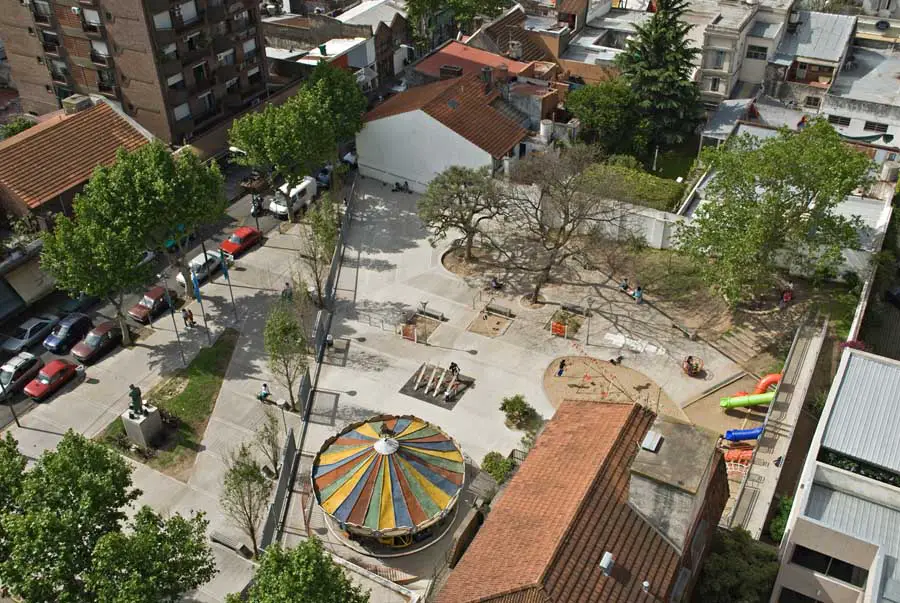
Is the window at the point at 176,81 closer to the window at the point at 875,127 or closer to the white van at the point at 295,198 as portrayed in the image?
the white van at the point at 295,198

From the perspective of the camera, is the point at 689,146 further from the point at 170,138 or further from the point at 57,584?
the point at 57,584

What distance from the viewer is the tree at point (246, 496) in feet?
120

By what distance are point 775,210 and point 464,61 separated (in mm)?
38919

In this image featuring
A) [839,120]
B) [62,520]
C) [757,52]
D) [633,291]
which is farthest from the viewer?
[757,52]

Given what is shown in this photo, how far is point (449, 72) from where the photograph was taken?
7456cm

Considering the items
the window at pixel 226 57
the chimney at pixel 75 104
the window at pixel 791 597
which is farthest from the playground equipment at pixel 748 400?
the chimney at pixel 75 104

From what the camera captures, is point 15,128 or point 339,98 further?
point 15,128

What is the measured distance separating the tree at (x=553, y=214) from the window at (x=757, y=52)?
2768 centimetres

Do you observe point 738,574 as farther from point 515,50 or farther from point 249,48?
point 249,48

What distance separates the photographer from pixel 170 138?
68688 mm

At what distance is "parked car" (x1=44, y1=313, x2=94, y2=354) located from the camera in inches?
2072

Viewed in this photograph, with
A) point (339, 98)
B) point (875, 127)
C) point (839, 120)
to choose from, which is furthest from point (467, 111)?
point (875, 127)

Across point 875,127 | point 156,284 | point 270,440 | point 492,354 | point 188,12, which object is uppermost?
point 188,12

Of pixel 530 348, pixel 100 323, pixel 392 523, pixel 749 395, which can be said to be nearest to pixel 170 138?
pixel 100 323
